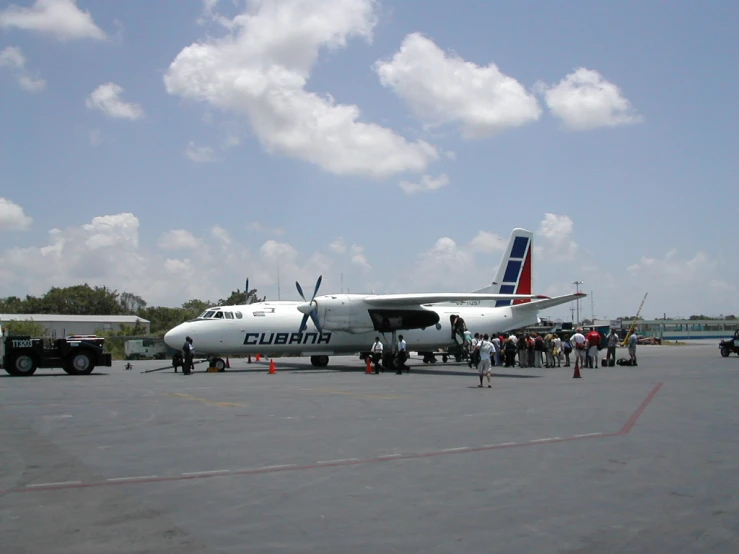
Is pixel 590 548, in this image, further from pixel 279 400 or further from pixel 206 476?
pixel 279 400

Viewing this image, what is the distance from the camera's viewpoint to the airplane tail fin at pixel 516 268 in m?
41.6

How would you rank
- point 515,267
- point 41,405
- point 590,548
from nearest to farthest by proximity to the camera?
point 590,548 < point 41,405 < point 515,267

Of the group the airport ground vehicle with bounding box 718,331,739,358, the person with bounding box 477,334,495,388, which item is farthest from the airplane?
the airport ground vehicle with bounding box 718,331,739,358

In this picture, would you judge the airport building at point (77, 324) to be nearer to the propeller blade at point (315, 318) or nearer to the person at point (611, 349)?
the propeller blade at point (315, 318)

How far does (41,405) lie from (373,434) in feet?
30.1

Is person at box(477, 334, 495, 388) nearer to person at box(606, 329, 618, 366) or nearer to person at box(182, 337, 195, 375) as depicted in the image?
person at box(182, 337, 195, 375)

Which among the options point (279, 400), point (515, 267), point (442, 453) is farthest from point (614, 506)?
point (515, 267)

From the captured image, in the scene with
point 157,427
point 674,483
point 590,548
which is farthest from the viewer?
point 157,427

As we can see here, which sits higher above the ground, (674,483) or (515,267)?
(515,267)

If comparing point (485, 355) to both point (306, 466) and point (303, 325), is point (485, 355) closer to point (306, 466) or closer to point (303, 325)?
point (306, 466)

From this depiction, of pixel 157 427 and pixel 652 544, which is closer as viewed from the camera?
pixel 652 544

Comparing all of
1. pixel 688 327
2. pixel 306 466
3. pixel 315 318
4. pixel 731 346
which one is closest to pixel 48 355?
pixel 315 318

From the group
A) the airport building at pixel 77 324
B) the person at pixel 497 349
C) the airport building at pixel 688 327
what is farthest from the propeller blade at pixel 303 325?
the airport building at pixel 688 327

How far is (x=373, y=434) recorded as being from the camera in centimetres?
1198
